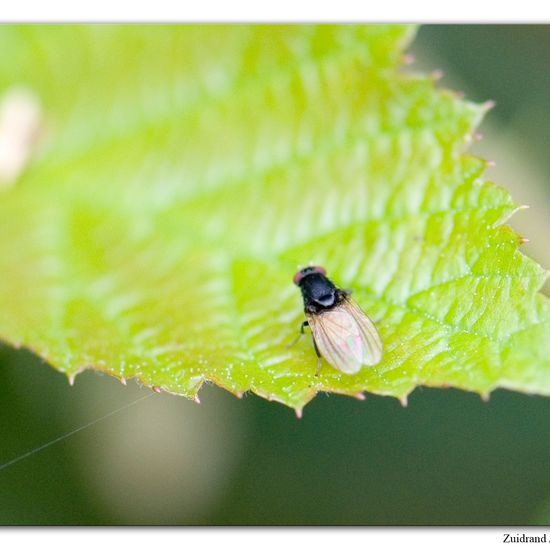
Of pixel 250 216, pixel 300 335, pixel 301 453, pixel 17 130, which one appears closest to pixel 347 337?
pixel 300 335

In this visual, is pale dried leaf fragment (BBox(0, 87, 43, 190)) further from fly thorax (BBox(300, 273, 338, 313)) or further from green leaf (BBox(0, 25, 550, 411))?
fly thorax (BBox(300, 273, 338, 313))

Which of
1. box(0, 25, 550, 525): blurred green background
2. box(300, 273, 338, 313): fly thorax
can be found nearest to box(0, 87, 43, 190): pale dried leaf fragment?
box(0, 25, 550, 525): blurred green background

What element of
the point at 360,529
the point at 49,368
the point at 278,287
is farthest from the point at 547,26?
the point at 49,368

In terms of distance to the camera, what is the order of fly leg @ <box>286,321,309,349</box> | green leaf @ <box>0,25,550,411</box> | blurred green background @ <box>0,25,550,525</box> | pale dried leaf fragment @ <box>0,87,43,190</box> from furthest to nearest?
pale dried leaf fragment @ <box>0,87,43,190</box> < blurred green background @ <box>0,25,550,525</box> < fly leg @ <box>286,321,309,349</box> < green leaf @ <box>0,25,550,411</box>

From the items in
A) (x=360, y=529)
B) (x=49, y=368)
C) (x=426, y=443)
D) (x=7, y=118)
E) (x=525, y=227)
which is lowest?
(x=360, y=529)

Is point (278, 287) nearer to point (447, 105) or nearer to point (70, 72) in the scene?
point (447, 105)

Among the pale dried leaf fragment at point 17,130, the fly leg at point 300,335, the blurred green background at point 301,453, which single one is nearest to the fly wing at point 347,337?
the fly leg at point 300,335
